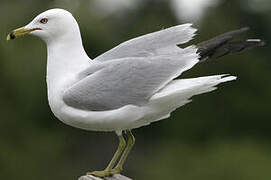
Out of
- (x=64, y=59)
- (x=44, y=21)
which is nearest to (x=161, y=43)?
(x=64, y=59)

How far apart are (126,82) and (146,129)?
30.9 ft

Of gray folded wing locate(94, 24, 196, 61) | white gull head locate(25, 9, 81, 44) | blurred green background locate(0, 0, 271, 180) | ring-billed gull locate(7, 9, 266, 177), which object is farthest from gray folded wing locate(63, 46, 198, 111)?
blurred green background locate(0, 0, 271, 180)

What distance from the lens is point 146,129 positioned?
14328 millimetres

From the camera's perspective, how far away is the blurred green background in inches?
495

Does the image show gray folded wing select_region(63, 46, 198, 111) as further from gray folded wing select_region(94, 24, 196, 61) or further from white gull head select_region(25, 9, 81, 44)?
white gull head select_region(25, 9, 81, 44)

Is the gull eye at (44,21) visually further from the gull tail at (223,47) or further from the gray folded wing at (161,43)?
the gull tail at (223,47)

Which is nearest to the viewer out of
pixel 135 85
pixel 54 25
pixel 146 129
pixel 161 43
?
pixel 135 85

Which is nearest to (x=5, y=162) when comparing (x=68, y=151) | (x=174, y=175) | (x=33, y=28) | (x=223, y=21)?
(x=68, y=151)

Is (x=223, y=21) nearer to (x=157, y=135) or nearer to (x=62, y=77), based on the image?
(x=157, y=135)

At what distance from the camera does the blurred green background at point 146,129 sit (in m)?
12.6

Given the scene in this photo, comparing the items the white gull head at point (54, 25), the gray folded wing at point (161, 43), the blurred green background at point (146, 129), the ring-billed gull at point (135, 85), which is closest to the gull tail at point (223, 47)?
the ring-billed gull at point (135, 85)

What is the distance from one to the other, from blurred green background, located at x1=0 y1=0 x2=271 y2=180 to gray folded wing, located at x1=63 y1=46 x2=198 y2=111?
23.6ft

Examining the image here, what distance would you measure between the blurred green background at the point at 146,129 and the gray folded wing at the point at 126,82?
719cm

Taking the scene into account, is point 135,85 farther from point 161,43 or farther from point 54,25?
point 54,25
